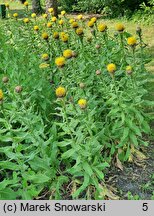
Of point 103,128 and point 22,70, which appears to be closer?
point 103,128

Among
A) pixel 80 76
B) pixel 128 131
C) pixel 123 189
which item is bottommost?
pixel 123 189

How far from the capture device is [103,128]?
405 cm

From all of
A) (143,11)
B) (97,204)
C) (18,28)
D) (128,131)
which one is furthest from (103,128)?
(143,11)

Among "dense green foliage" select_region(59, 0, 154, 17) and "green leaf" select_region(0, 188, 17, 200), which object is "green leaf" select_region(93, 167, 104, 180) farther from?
"dense green foliage" select_region(59, 0, 154, 17)

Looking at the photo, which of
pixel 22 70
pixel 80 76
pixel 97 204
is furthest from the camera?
pixel 22 70

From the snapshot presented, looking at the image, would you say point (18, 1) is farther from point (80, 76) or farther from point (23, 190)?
point (23, 190)

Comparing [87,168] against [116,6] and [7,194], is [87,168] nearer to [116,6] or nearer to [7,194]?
[7,194]

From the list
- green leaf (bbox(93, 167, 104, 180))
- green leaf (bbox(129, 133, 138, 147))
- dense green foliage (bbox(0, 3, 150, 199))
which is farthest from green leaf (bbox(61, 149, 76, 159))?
green leaf (bbox(129, 133, 138, 147))

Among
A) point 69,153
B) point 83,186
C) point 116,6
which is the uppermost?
point 116,6

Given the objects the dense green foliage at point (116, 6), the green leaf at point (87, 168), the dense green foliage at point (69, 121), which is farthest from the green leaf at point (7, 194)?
the dense green foliage at point (116, 6)

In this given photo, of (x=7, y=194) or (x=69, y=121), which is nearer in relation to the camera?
(x=7, y=194)

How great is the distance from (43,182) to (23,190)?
22 cm

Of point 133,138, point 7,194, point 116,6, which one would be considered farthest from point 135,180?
point 116,6

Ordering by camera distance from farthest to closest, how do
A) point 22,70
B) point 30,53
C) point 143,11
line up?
point 143,11 < point 30,53 < point 22,70
